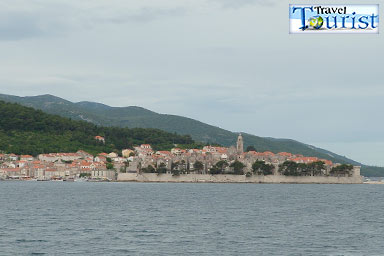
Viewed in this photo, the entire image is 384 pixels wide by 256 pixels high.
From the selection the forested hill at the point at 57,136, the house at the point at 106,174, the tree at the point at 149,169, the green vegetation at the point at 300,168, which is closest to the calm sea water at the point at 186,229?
the green vegetation at the point at 300,168

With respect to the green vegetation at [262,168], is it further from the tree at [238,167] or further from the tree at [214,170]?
the tree at [214,170]

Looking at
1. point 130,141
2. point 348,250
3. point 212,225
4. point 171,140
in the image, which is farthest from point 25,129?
point 348,250

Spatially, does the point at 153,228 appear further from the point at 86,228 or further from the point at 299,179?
the point at 299,179

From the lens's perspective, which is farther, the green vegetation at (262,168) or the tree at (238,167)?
the tree at (238,167)

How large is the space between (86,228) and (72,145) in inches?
4896

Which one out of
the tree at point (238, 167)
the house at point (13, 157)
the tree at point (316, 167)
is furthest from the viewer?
the house at point (13, 157)

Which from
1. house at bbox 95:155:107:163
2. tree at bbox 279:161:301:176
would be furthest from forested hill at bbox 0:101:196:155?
tree at bbox 279:161:301:176

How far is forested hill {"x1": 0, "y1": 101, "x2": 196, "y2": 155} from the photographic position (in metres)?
158

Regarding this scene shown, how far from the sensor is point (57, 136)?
Answer: 168 meters

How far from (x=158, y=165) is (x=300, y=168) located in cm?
2906

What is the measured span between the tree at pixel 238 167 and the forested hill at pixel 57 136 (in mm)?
47402

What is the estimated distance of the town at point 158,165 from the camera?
419ft

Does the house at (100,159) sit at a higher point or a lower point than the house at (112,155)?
lower

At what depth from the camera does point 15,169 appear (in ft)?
461
